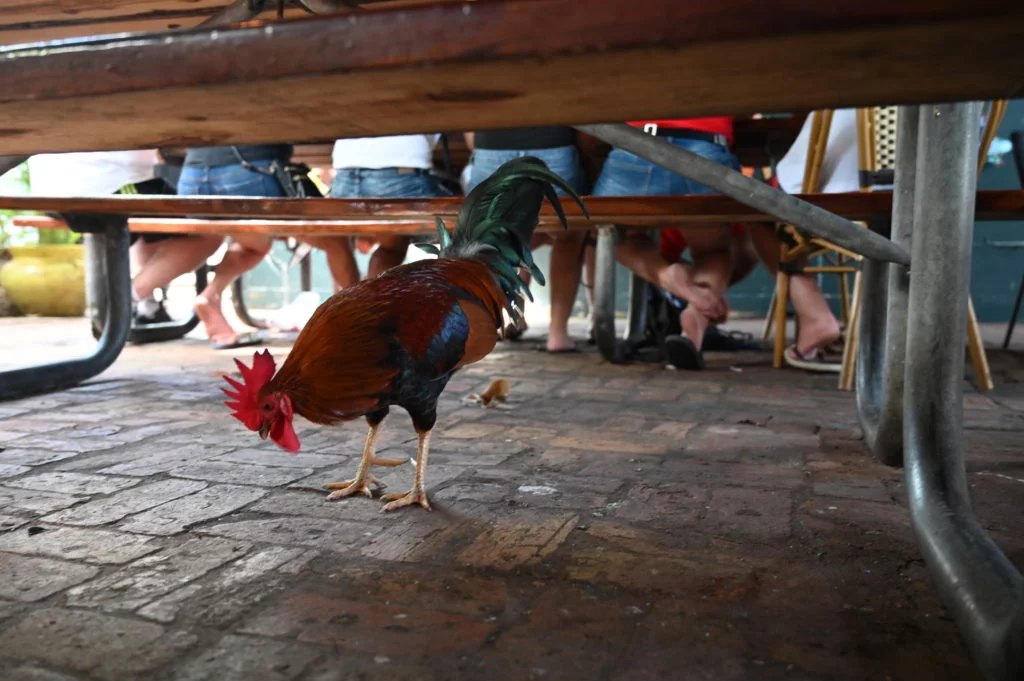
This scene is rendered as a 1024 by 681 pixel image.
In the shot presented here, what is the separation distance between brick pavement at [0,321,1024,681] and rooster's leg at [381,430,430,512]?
0.04m

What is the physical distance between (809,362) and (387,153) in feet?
8.60

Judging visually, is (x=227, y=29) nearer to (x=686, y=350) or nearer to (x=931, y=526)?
(x=931, y=526)

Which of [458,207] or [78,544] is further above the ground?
[458,207]

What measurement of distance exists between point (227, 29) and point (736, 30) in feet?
1.92

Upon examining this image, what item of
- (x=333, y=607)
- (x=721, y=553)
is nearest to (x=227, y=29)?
(x=333, y=607)

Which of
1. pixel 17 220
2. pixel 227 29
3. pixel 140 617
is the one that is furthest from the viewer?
pixel 17 220

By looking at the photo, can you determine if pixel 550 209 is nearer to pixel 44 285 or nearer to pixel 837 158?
pixel 837 158

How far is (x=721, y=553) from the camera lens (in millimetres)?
1739

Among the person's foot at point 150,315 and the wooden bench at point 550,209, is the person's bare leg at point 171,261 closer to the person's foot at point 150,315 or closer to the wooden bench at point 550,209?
the person's foot at point 150,315

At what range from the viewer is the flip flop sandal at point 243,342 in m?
5.56

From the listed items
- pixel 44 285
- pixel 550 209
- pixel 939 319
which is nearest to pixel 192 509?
pixel 939 319

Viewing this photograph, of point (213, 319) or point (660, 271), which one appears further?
point (213, 319)

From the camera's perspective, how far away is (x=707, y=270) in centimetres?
471

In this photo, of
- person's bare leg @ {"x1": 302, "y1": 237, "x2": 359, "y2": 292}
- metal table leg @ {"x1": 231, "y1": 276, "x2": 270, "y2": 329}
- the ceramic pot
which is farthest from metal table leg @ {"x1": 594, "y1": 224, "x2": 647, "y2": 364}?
→ the ceramic pot
